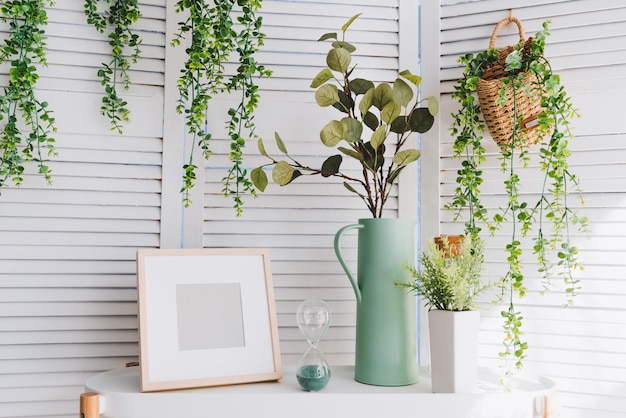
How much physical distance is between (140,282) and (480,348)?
37.2 inches

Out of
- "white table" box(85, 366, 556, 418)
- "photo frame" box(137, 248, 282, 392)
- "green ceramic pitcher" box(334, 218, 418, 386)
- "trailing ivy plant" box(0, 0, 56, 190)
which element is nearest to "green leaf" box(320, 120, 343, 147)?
Answer: "green ceramic pitcher" box(334, 218, 418, 386)

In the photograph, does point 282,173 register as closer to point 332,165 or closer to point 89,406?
point 332,165

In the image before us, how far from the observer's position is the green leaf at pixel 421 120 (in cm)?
143

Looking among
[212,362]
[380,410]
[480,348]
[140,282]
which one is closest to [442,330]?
[380,410]

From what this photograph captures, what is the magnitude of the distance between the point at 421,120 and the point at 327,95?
254 millimetres

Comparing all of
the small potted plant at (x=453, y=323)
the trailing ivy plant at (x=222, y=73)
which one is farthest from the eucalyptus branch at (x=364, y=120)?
the small potted plant at (x=453, y=323)

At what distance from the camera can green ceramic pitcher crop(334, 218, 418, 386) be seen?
1.33m

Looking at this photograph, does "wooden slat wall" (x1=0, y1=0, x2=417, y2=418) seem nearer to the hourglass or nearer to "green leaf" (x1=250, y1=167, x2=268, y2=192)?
"green leaf" (x1=250, y1=167, x2=268, y2=192)

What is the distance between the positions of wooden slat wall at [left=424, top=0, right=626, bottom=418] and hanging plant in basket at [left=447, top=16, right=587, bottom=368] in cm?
4

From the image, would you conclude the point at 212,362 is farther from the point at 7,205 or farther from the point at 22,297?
the point at 7,205

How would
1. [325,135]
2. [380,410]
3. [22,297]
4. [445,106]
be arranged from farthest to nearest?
1. [445,106]
2. [22,297]
3. [325,135]
4. [380,410]

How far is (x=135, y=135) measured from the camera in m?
1.59

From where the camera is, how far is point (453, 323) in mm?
1208

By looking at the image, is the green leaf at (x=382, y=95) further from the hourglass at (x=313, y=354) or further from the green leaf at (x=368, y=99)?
the hourglass at (x=313, y=354)
